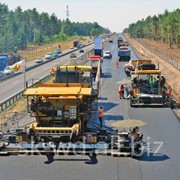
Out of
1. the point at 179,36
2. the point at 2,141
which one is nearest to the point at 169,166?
the point at 2,141

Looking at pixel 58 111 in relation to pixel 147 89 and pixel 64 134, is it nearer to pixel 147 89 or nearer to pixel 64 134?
pixel 64 134

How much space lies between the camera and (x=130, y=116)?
1088 inches

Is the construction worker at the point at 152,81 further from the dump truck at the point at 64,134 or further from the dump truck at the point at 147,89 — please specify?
the dump truck at the point at 64,134

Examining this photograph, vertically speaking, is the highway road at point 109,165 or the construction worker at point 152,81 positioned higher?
the construction worker at point 152,81

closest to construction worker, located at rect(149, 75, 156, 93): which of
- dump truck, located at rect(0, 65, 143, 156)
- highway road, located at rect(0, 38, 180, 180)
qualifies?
highway road, located at rect(0, 38, 180, 180)

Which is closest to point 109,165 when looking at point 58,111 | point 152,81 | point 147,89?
point 58,111

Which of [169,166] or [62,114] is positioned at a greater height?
[62,114]

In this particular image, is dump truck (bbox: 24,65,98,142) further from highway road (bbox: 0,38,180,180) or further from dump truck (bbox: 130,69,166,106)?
dump truck (bbox: 130,69,166,106)

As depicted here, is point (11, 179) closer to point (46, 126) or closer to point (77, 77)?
point (46, 126)

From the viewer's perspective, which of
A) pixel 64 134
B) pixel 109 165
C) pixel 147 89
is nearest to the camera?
pixel 109 165

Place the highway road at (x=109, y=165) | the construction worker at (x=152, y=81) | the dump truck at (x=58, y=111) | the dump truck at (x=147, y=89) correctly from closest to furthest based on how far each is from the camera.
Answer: the highway road at (x=109, y=165) < the dump truck at (x=58, y=111) < the dump truck at (x=147, y=89) < the construction worker at (x=152, y=81)

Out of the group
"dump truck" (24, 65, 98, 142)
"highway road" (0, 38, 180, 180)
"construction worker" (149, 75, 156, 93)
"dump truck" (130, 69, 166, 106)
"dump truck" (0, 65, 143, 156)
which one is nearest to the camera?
"highway road" (0, 38, 180, 180)

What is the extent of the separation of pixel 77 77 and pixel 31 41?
143m

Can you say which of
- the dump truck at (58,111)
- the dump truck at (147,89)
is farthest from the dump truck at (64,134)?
the dump truck at (147,89)
